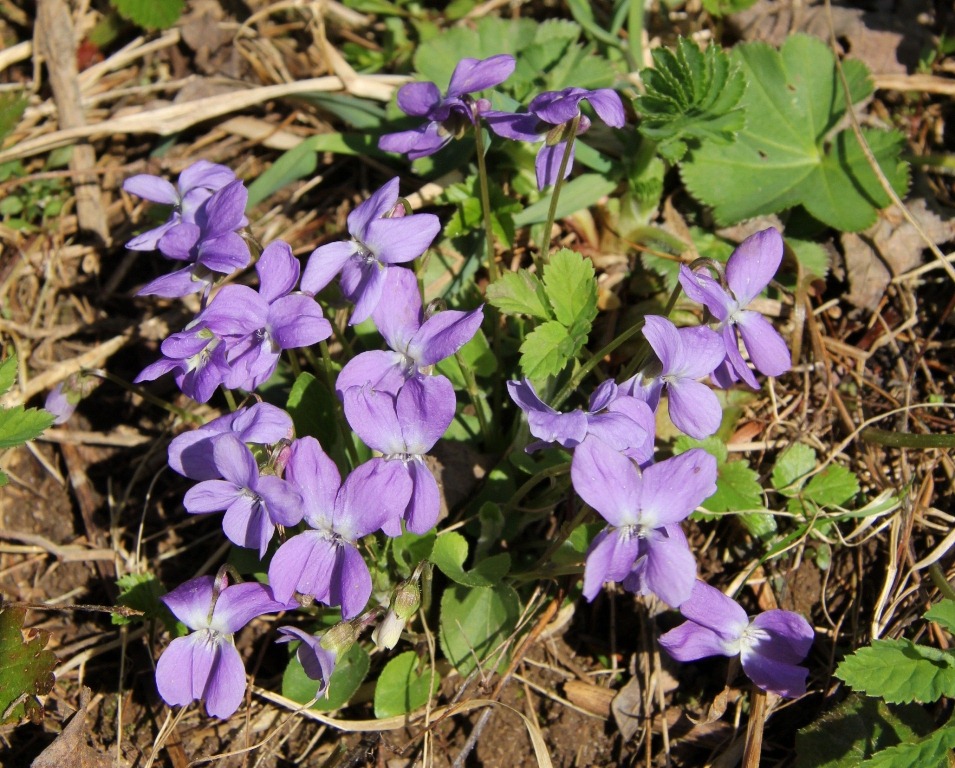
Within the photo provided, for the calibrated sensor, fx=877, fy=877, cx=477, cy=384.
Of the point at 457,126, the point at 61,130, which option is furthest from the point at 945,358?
the point at 61,130

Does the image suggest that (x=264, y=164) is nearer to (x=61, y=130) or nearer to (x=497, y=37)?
(x=61, y=130)

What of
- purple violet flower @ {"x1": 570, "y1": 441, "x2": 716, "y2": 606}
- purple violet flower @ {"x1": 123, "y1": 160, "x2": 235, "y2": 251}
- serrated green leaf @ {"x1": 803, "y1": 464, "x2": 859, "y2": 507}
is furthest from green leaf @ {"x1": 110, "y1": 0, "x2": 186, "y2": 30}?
serrated green leaf @ {"x1": 803, "y1": 464, "x2": 859, "y2": 507}

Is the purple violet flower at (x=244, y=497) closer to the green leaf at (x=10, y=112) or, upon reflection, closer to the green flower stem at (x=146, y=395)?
the green flower stem at (x=146, y=395)

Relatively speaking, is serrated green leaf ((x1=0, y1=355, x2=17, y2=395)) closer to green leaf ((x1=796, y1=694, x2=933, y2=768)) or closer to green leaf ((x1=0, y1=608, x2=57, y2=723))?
green leaf ((x1=0, y1=608, x2=57, y2=723))

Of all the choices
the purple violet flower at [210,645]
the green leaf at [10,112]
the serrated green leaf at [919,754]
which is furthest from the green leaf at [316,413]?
the green leaf at [10,112]

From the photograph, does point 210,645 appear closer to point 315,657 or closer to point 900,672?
point 315,657

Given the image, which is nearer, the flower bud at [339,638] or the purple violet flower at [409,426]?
the purple violet flower at [409,426]
